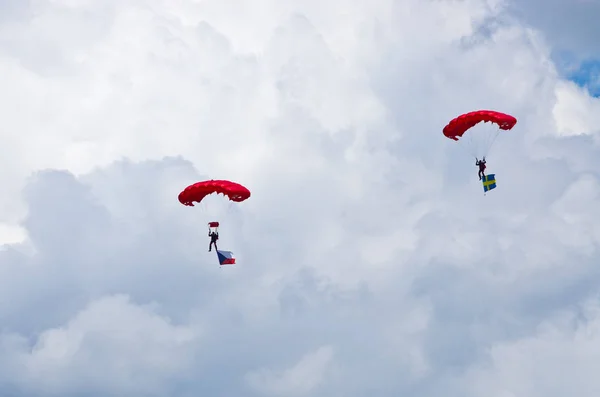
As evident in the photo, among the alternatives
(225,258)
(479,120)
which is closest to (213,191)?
(225,258)

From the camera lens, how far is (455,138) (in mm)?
147375

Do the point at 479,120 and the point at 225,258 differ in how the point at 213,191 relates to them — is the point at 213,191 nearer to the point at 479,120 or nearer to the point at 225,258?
the point at 225,258

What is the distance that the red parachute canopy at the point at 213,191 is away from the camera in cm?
13975

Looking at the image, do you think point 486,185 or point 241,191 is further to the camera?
point 486,185

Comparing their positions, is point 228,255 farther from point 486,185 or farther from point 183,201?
point 486,185

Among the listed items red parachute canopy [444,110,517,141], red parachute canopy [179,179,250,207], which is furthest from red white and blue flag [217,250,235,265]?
red parachute canopy [444,110,517,141]

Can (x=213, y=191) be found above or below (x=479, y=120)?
below

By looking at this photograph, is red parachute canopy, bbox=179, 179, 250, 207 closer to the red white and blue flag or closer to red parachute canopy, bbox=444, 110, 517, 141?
the red white and blue flag

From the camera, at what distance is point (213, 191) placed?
14050cm

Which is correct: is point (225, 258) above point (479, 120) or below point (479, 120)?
below

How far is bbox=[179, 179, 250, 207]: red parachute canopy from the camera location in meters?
140

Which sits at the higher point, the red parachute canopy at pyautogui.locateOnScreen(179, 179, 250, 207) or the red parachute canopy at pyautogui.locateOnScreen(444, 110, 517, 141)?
the red parachute canopy at pyautogui.locateOnScreen(444, 110, 517, 141)

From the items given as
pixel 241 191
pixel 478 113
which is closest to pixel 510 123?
pixel 478 113

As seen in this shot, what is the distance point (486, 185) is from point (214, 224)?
34.3 m
